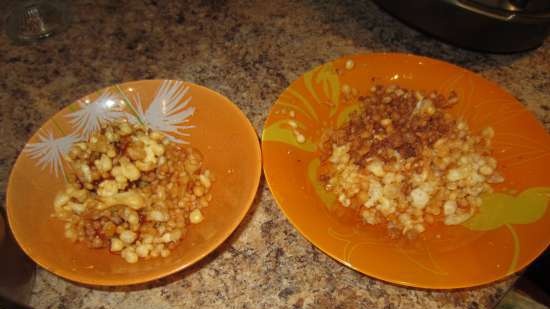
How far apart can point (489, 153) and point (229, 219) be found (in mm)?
572

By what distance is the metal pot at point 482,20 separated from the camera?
0.92 metres

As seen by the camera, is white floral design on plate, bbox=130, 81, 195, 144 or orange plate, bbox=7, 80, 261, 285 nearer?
orange plate, bbox=7, 80, 261, 285

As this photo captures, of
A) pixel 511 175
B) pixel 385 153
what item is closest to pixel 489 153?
pixel 511 175

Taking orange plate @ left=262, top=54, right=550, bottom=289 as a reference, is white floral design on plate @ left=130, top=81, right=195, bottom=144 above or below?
above

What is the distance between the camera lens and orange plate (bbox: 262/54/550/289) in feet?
2.29

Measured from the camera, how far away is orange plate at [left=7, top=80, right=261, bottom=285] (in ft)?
2.31

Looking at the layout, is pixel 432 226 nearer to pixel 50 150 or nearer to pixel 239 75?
pixel 239 75

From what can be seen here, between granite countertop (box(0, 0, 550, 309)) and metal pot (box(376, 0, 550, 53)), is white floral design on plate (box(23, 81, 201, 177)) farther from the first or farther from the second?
metal pot (box(376, 0, 550, 53))

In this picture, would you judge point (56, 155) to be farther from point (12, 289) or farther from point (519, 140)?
point (519, 140)

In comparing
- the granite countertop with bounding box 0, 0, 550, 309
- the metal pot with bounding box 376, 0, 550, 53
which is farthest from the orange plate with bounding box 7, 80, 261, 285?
the metal pot with bounding box 376, 0, 550, 53

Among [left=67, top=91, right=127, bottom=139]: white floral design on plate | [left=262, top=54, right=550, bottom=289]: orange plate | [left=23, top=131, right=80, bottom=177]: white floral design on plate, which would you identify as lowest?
[left=262, top=54, right=550, bottom=289]: orange plate

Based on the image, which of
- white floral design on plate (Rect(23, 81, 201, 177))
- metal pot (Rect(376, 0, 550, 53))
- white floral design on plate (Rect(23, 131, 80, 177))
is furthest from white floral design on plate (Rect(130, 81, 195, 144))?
metal pot (Rect(376, 0, 550, 53))

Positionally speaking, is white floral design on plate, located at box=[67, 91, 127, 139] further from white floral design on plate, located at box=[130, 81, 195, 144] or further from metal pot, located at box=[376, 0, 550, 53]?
metal pot, located at box=[376, 0, 550, 53]

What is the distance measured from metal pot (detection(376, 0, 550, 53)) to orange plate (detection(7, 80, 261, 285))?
53cm
